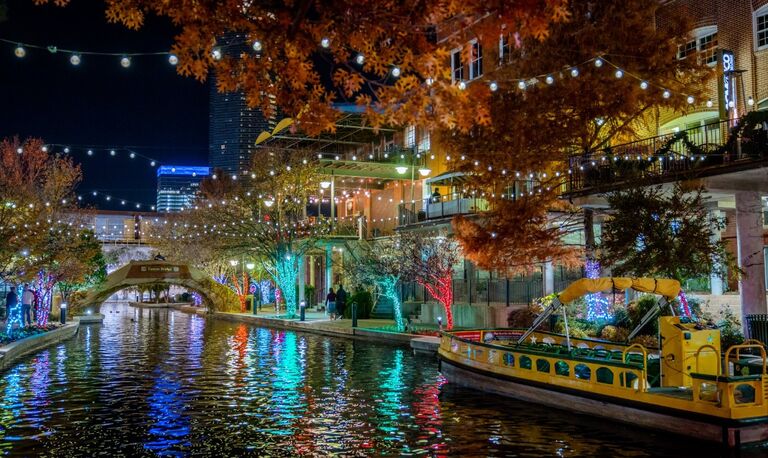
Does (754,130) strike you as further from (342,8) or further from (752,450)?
(342,8)

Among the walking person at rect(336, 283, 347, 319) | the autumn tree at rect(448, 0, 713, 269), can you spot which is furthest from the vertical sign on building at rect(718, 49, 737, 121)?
the walking person at rect(336, 283, 347, 319)

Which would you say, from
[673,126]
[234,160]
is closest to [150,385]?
[673,126]

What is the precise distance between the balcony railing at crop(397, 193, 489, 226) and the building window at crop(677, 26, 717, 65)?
10.3 metres

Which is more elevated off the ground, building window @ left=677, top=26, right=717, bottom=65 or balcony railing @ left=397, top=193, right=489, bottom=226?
building window @ left=677, top=26, right=717, bottom=65

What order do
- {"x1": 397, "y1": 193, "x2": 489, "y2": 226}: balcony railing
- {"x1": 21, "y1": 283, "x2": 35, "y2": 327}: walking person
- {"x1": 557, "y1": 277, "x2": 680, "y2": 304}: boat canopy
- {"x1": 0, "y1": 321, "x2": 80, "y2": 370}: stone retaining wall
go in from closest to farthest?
{"x1": 557, "y1": 277, "x2": 680, "y2": 304}: boat canopy
{"x1": 0, "y1": 321, "x2": 80, "y2": 370}: stone retaining wall
{"x1": 21, "y1": 283, "x2": 35, "y2": 327}: walking person
{"x1": 397, "y1": 193, "x2": 489, "y2": 226}: balcony railing

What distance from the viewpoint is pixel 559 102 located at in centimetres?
2822

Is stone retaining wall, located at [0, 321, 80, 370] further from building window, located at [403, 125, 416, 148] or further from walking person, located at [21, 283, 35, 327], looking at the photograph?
building window, located at [403, 125, 416, 148]

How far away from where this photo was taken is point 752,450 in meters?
12.6

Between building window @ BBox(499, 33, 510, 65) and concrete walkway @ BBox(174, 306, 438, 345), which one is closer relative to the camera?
concrete walkway @ BBox(174, 306, 438, 345)

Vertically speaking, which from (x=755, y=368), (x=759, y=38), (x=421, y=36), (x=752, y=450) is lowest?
(x=752, y=450)

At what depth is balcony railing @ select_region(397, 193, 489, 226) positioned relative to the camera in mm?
35094

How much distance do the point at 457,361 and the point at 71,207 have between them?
39.9 meters

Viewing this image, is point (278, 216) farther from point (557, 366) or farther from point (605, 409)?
point (605, 409)

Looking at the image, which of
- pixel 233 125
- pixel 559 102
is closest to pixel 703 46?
pixel 559 102
